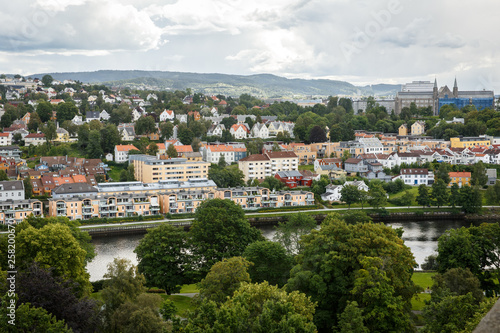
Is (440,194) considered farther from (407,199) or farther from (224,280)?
(224,280)

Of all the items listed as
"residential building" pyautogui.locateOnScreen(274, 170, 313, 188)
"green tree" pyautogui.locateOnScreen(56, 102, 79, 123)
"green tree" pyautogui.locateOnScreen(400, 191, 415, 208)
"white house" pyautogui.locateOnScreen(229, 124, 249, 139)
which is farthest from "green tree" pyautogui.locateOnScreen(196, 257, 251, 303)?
"green tree" pyautogui.locateOnScreen(56, 102, 79, 123)

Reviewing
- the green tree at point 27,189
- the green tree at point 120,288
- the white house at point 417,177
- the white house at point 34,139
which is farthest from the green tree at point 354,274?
the white house at point 34,139

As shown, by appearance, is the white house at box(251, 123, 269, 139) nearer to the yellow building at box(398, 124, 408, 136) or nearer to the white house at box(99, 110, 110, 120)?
the yellow building at box(398, 124, 408, 136)

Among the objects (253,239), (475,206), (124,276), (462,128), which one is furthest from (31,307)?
(462,128)

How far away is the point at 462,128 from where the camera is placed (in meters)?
44.0

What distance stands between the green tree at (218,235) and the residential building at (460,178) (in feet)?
68.3

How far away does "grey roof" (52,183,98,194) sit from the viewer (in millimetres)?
27031

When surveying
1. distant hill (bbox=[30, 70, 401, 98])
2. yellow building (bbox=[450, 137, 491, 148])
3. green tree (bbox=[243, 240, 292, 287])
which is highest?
distant hill (bbox=[30, 70, 401, 98])

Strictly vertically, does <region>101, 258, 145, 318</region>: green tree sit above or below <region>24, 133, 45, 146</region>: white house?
below

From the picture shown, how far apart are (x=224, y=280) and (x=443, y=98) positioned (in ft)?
191

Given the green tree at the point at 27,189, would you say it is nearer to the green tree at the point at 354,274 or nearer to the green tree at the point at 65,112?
the green tree at the point at 65,112

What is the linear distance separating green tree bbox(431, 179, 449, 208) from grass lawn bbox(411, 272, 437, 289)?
44.0 ft

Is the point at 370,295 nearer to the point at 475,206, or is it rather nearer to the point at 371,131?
the point at 475,206

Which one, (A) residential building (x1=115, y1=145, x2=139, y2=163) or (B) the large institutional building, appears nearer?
(A) residential building (x1=115, y1=145, x2=139, y2=163)
